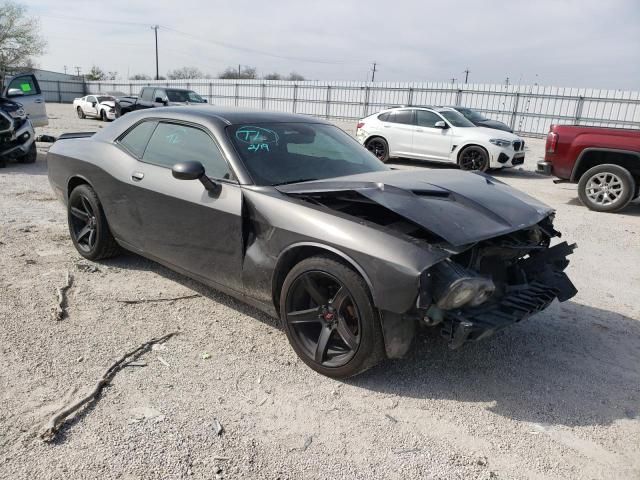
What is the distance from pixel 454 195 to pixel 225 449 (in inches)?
77.9

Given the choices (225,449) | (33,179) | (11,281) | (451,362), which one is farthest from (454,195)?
(33,179)

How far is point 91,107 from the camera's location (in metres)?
26.4

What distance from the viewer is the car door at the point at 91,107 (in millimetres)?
26141

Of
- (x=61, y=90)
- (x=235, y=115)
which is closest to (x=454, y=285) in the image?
(x=235, y=115)

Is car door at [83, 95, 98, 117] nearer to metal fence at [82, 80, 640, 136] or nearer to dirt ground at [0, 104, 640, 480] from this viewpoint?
metal fence at [82, 80, 640, 136]

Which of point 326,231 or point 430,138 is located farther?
point 430,138

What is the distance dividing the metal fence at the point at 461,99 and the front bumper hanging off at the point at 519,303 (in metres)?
21.6

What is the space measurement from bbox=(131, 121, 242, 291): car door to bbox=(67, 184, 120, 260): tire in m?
0.69

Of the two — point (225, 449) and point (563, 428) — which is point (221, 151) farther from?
point (563, 428)

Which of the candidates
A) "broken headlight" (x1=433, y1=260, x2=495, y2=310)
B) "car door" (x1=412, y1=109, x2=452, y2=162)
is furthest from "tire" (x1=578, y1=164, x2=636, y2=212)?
"broken headlight" (x1=433, y1=260, x2=495, y2=310)

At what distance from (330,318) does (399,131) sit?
1091 centimetres

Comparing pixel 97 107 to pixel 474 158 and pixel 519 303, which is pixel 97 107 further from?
pixel 519 303

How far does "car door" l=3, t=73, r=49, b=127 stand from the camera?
11164 millimetres

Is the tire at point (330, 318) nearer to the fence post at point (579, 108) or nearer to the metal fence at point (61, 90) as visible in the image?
the fence post at point (579, 108)
